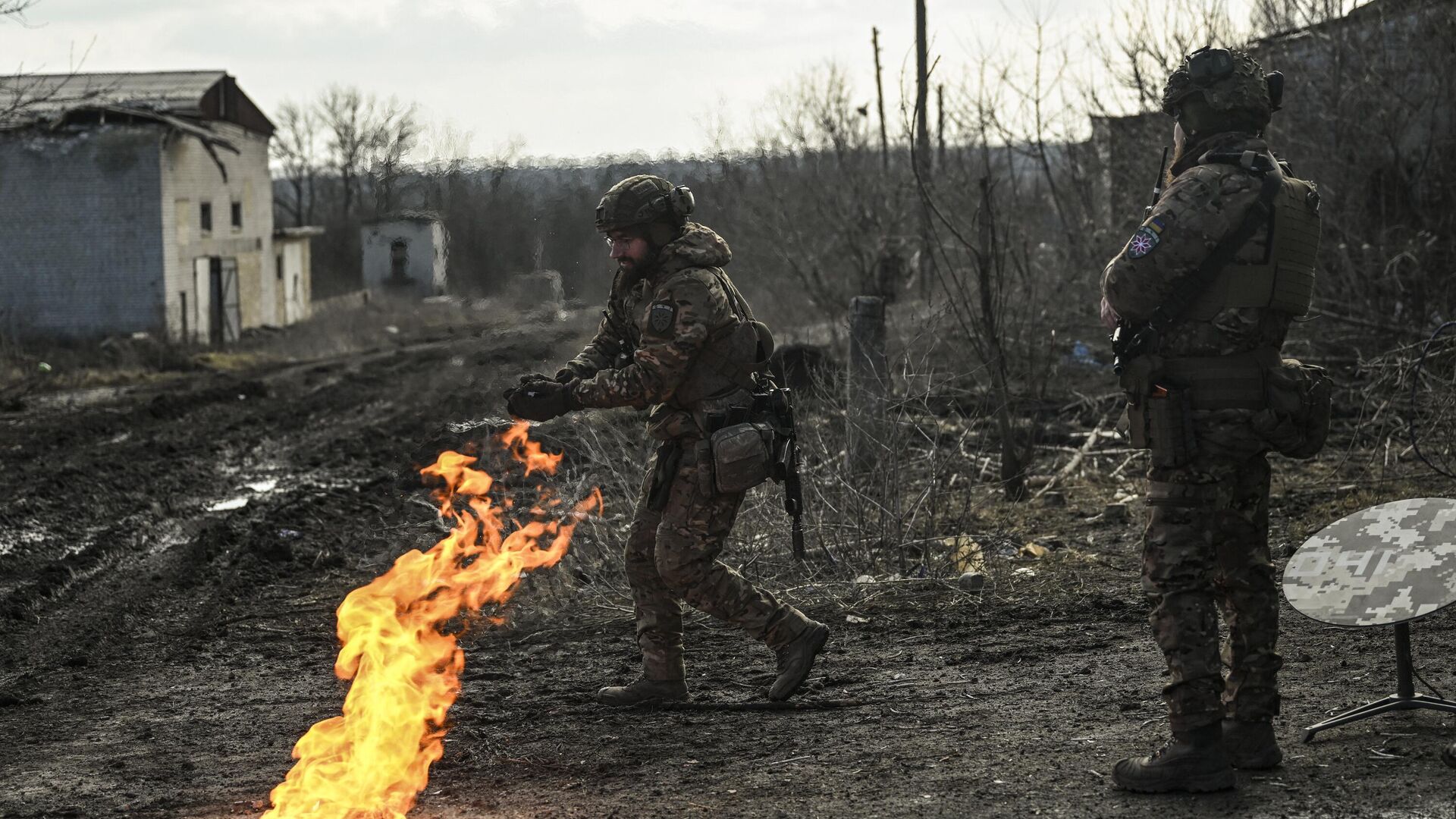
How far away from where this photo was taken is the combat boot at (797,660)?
5059 mm

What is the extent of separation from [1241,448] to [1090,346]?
12.0 m

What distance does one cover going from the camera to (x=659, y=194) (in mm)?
5020

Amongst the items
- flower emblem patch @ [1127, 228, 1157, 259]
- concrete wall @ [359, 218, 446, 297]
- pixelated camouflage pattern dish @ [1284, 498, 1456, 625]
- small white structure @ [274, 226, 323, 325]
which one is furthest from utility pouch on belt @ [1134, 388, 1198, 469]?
small white structure @ [274, 226, 323, 325]

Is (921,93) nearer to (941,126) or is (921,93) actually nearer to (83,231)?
(941,126)

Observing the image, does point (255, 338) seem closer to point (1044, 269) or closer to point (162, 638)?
point (1044, 269)

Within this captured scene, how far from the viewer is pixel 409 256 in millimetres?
33781

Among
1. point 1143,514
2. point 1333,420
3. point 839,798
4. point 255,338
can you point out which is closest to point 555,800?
point 839,798

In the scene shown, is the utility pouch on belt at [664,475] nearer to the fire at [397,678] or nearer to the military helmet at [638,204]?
the fire at [397,678]

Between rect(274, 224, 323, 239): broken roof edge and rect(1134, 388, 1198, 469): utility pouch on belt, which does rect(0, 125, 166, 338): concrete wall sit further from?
rect(1134, 388, 1198, 469): utility pouch on belt

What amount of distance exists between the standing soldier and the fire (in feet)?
7.20

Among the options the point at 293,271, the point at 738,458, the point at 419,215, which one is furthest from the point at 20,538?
the point at 293,271

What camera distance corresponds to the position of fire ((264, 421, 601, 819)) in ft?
12.9

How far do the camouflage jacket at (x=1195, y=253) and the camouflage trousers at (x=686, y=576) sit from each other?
5.72 ft

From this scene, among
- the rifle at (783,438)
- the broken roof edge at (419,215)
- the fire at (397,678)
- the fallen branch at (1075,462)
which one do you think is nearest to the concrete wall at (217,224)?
the broken roof edge at (419,215)
